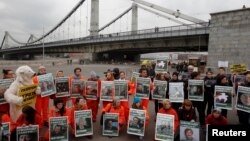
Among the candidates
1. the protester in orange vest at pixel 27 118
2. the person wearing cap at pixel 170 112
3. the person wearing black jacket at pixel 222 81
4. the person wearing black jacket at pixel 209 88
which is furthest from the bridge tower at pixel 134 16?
the protester in orange vest at pixel 27 118

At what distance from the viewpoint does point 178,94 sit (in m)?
7.18

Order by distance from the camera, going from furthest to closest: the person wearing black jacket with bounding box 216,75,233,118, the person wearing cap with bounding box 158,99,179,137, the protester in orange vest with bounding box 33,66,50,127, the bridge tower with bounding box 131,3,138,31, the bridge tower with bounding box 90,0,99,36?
the bridge tower with bounding box 131,3,138,31 → the bridge tower with bounding box 90,0,99,36 → the person wearing black jacket with bounding box 216,75,233,118 → the protester in orange vest with bounding box 33,66,50,127 → the person wearing cap with bounding box 158,99,179,137

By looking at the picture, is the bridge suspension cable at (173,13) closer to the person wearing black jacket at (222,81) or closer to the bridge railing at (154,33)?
the bridge railing at (154,33)

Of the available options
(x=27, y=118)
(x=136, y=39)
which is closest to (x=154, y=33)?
(x=136, y=39)

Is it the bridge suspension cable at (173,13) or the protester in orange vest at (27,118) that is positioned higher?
the bridge suspension cable at (173,13)

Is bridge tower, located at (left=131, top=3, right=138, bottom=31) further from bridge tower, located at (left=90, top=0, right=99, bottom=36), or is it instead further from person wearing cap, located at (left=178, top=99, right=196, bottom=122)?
person wearing cap, located at (left=178, top=99, right=196, bottom=122)

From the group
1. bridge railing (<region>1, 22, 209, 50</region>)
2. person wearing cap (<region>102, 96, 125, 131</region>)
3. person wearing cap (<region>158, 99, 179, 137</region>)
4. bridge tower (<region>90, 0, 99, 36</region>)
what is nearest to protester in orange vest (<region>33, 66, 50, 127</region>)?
person wearing cap (<region>102, 96, 125, 131</region>)

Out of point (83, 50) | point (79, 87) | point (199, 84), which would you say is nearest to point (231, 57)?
point (199, 84)

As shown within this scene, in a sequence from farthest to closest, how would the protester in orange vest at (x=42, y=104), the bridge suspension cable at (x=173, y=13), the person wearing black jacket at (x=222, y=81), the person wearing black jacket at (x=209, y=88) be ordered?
the bridge suspension cable at (x=173, y=13) < the person wearing black jacket at (x=209, y=88) < the person wearing black jacket at (x=222, y=81) < the protester in orange vest at (x=42, y=104)

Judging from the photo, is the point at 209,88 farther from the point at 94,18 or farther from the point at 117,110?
the point at 94,18

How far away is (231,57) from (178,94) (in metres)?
17.0

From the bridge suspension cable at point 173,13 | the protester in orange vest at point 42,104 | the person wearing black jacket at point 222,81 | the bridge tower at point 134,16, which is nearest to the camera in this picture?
the protester in orange vest at point 42,104

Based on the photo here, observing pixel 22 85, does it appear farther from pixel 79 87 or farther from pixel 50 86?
pixel 79 87

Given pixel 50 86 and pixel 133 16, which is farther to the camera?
pixel 133 16
